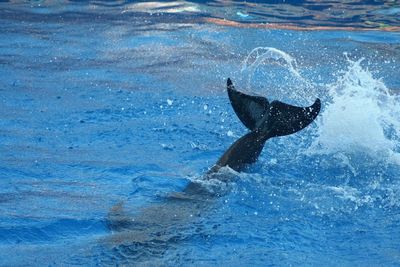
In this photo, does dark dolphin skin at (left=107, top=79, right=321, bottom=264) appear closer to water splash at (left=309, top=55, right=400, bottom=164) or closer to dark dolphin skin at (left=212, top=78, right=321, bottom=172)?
dark dolphin skin at (left=212, top=78, right=321, bottom=172)

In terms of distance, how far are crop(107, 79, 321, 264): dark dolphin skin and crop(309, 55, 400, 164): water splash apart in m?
1.28

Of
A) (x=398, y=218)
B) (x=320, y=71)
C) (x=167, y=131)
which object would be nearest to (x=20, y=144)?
(x=167, y=131)

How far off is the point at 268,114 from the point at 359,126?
1.75 m

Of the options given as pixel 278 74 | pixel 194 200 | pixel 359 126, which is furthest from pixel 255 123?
pixel 278 74

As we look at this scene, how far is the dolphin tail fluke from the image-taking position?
652 cm

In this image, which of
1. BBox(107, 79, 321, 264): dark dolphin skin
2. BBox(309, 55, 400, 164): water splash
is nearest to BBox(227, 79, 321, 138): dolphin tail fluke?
BBox(107, 79, 321, 264): dark dolphin skin

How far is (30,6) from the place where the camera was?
15328mm

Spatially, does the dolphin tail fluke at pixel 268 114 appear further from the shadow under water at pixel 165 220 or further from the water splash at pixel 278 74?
the water splash at pixel 278 74

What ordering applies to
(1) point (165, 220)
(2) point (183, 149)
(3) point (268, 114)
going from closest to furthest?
(1) point (165, 220)
(3) point (268, 114)
(2) point (183, 149)

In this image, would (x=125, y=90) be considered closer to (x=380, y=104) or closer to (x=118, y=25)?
(x=380, y=104)

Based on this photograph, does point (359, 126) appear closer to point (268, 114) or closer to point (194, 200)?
point (268, 114)

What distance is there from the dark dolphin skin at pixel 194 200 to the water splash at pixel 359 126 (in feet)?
4.21

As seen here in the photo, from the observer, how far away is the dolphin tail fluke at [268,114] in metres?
6.52

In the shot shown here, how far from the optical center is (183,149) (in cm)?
802
